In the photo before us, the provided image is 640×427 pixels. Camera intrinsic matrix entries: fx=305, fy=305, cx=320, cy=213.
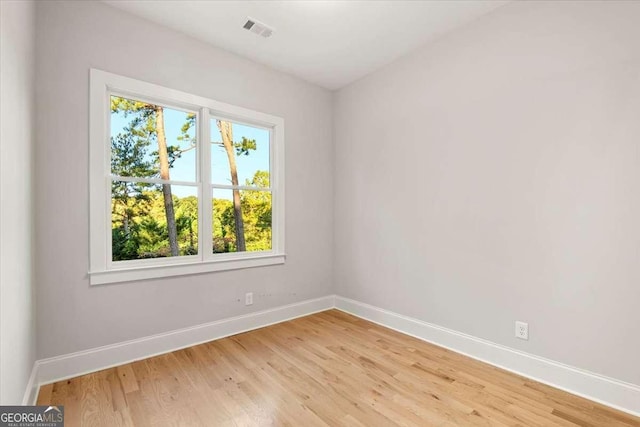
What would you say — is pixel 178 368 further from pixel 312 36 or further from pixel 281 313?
pixel 312 36

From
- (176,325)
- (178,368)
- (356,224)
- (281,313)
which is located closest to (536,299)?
(356,224)

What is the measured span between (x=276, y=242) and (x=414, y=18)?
2.62m

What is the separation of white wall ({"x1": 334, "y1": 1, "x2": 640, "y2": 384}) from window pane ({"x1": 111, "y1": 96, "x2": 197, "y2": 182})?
2.03 m

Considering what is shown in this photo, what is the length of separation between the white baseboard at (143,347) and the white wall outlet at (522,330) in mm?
2231

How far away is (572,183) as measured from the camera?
213 centimetres

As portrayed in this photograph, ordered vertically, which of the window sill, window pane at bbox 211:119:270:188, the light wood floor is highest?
window pane at bbox 211:119:270:188

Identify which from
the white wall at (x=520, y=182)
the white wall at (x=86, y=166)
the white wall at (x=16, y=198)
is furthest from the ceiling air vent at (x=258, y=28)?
the white wall at (x=16, y=198)

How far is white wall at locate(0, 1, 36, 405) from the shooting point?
1.34m

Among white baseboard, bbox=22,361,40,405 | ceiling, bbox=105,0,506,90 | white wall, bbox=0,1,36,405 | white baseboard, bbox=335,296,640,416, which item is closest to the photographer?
white wall, bbox=0,1,36,405

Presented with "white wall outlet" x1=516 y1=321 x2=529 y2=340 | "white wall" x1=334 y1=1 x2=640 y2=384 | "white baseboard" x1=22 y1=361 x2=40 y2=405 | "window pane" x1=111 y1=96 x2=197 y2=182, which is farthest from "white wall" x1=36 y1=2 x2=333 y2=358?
"white wall outlet" x1=516 y1=321 x2=529 y2=340

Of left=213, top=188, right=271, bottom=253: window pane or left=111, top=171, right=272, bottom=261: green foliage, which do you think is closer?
left=111, top=171, right=272, bottom=261: green foliage

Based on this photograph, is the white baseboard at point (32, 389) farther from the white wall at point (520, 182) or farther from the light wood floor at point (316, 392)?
the white wall at point (520, 182)

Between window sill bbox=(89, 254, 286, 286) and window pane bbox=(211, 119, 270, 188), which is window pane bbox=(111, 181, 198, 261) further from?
window pane bbox=(211, 119, 270, 188)

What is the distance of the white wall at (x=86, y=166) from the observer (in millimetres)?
2217
